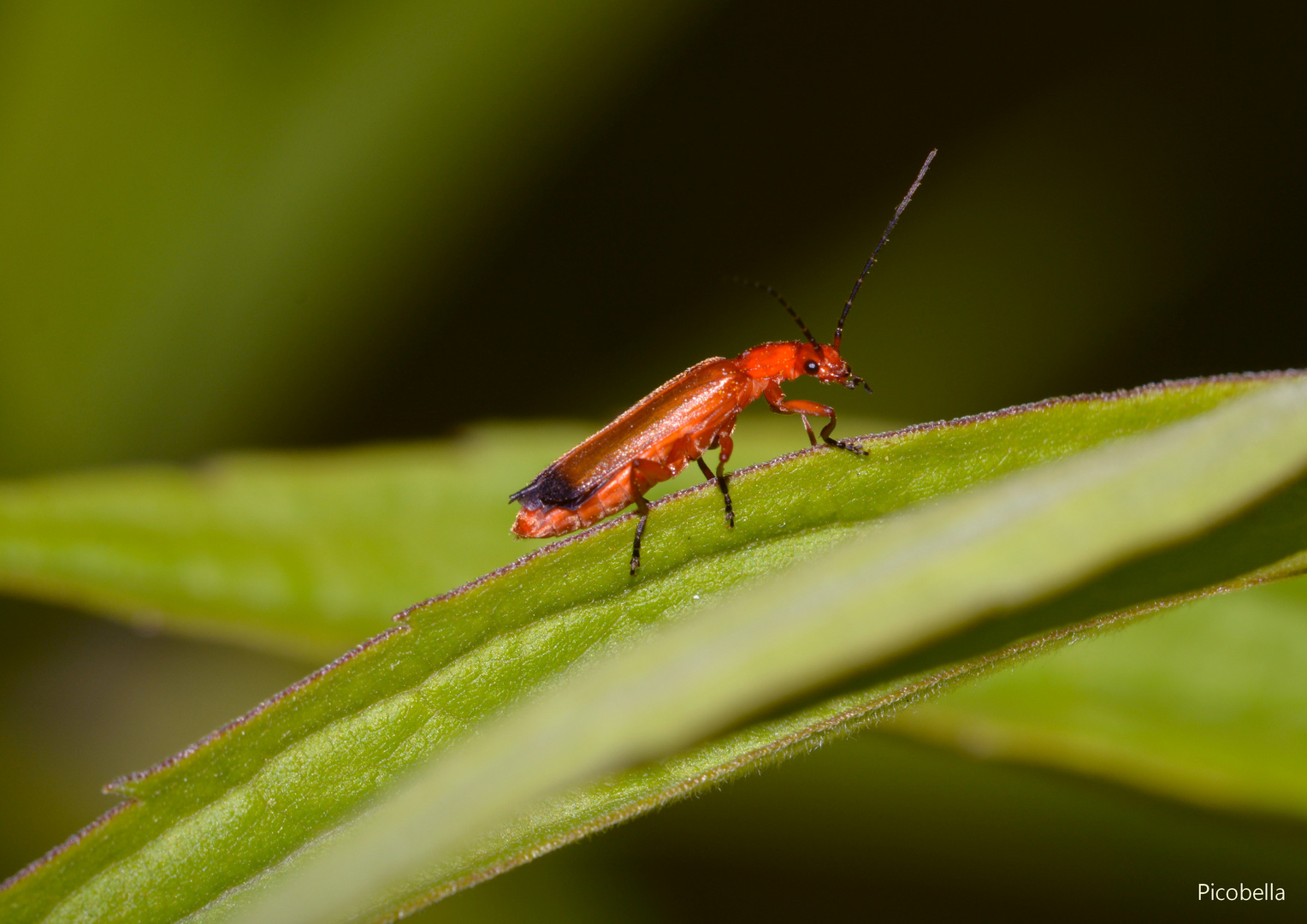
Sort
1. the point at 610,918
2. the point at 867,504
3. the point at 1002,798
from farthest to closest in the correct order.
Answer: the point at 610,918
the point at 1002,798
the point at 867,504

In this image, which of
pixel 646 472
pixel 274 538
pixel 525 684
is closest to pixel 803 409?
pixel 646 472

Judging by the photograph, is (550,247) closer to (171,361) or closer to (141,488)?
(171,361)

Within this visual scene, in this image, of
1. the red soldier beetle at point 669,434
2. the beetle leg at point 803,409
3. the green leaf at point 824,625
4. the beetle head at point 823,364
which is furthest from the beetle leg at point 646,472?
the green leaf at point 824,625

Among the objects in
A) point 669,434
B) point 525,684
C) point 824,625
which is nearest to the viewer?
point 824,625

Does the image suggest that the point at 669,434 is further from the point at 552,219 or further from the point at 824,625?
the point at 824,625

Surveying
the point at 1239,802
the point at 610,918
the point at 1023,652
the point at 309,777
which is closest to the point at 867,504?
the point at 1023,652

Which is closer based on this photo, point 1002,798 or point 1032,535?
point 1032,535
